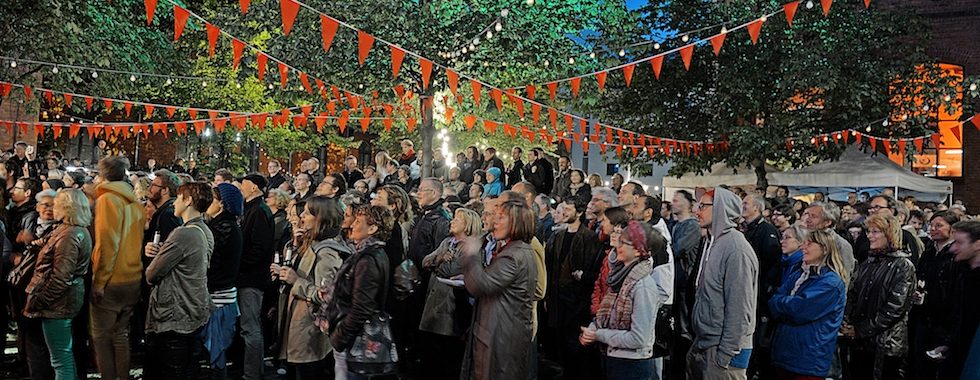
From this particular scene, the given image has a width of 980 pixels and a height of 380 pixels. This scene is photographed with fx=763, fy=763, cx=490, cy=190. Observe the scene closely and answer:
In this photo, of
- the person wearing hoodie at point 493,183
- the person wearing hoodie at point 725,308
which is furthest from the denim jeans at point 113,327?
the person wearing hoodie at point 493,183

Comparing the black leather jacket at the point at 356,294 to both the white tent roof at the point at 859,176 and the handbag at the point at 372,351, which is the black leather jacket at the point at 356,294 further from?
the white tent roof at the point at 859,176

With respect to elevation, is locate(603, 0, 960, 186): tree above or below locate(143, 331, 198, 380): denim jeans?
above

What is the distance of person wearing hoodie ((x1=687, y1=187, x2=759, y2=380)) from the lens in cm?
485

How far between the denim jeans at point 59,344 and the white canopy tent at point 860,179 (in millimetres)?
16912

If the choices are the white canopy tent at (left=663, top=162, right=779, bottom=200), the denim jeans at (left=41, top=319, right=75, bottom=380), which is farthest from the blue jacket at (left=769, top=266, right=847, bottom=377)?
the white canopy tent at (left=663, top=162, right=779, bottom=200)

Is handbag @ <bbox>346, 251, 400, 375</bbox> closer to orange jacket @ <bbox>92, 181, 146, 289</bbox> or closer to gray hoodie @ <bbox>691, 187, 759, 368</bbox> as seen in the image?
gray hoodie @ <bbox>691, 187, 759, 368</bbox>

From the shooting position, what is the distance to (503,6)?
682 inches

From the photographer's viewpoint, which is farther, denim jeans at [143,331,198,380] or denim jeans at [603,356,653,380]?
denim jeans at [143,331,198,380]

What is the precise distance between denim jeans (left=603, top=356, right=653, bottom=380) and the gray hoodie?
0.36 meters

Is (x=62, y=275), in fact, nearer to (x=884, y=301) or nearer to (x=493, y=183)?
(x=884, y=301)

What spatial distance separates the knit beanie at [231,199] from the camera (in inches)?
257

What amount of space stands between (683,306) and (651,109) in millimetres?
14335

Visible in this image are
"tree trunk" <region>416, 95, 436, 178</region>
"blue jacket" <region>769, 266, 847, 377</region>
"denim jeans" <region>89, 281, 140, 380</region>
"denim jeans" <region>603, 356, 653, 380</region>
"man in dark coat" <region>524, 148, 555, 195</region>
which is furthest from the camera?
"tree trunk" <region>416, 95, 436, 178</region>

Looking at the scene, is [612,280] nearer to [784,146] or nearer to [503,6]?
[503,6]
